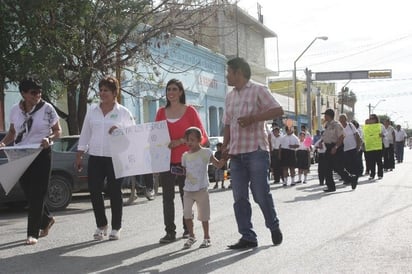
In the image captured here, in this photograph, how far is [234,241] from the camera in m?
7.16

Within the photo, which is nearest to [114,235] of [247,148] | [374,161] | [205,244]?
[205,244]

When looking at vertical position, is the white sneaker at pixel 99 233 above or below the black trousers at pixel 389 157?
below

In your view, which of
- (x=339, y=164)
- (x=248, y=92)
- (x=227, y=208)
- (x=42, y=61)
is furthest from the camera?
(x=339, y=164)

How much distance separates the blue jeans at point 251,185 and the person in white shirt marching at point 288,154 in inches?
388

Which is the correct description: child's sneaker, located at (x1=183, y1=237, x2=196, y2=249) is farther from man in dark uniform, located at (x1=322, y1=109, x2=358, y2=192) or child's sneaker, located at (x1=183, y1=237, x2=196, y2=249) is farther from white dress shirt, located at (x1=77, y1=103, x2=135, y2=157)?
man in dark uniform, located at (x1=322, y1=109, x2=358, y2=192)

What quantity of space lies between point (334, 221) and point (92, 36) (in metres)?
8.51

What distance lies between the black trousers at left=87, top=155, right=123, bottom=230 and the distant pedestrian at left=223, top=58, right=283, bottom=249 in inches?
60.4

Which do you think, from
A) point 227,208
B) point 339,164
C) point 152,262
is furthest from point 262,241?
point 339,164

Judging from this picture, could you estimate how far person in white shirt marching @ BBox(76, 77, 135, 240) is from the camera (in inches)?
290

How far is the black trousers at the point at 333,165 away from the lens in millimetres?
13438

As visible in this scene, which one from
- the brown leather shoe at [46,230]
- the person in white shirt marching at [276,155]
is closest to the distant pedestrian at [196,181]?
the brown leather shoe at [46,230]

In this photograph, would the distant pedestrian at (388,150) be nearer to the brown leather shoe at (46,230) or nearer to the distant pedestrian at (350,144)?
the distant pedestrian at (350,144)

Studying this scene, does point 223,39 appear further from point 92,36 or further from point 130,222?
point 130,222

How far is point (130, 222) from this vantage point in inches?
366
